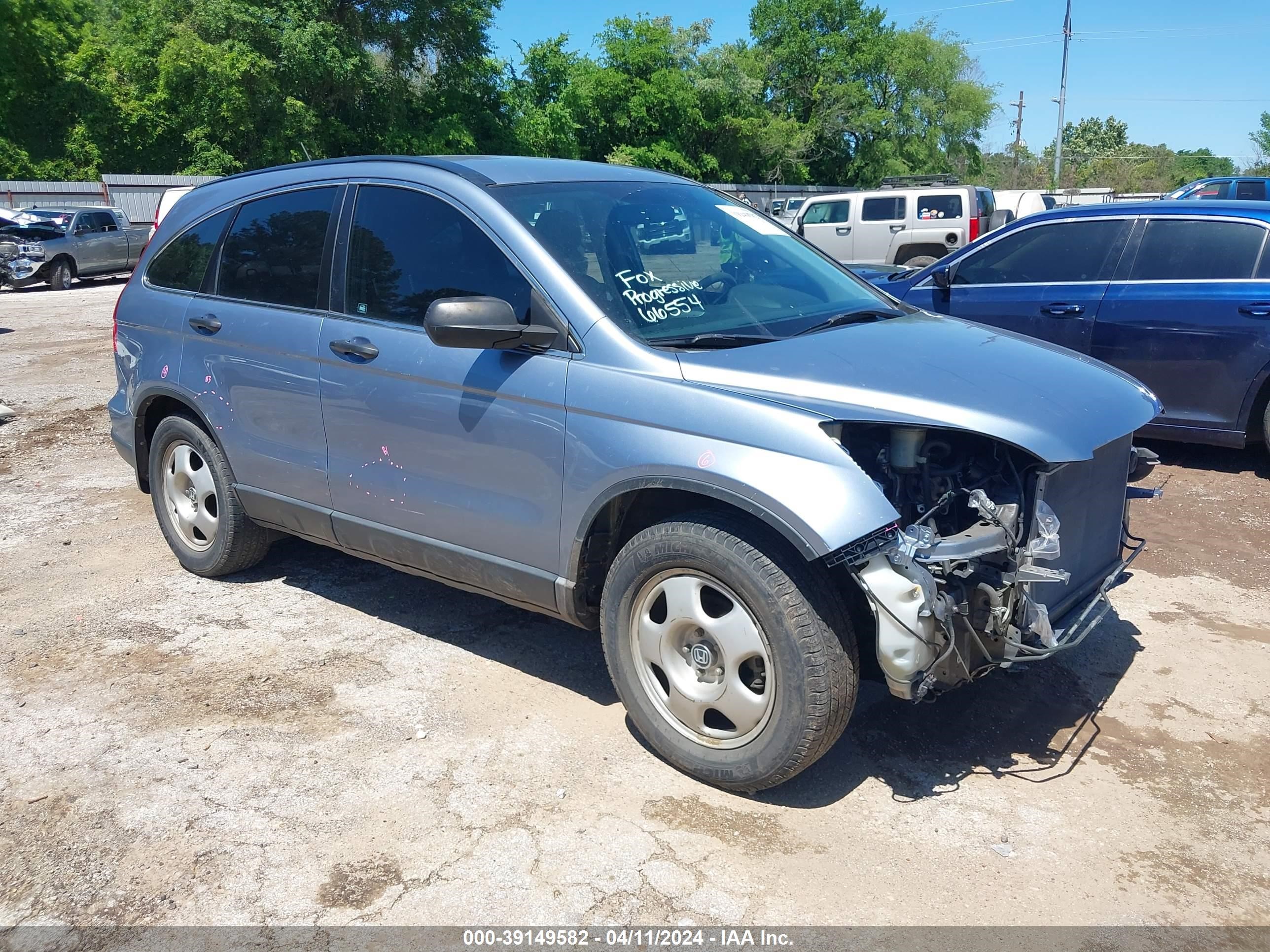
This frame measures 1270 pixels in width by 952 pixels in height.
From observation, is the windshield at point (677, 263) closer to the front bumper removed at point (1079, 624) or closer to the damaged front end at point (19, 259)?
the front bumper removed at point (1079, 624)

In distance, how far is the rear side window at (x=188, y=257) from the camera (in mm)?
5023

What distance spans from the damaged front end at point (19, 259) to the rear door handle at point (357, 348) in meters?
20.5

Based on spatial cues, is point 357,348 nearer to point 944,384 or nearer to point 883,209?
point 944,384

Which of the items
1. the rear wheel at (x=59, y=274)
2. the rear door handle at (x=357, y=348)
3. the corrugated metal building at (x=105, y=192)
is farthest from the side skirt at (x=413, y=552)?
the corrugated metal building at (x=105, y=192)

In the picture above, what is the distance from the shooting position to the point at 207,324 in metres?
4.86

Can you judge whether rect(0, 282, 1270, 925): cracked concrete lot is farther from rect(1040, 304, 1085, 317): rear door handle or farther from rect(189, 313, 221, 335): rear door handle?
rect(1040, 304, 1085, 317): rear door handle

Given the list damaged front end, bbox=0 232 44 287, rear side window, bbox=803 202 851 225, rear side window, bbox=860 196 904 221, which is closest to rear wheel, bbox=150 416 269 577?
rear side window, bbox=860 196 904 221

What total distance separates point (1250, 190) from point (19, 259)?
24183 millimetres

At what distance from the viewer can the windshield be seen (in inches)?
145

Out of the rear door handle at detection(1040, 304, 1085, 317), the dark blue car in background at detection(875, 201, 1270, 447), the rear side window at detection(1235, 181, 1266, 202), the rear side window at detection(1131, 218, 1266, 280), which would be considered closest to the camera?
the dark blue car in background at detection(875, 201, 1270, 447)

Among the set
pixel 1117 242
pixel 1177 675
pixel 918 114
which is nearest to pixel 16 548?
pixel 1177 675

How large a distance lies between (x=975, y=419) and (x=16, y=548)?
5.38 metres

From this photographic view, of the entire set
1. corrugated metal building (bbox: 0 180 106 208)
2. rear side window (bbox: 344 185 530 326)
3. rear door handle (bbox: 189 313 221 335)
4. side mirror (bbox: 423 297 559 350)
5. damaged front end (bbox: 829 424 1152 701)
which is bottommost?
damaged front end (bbox: 829 424 1152 701)

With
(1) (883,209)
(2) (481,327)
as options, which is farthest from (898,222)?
(2) (481,327)
